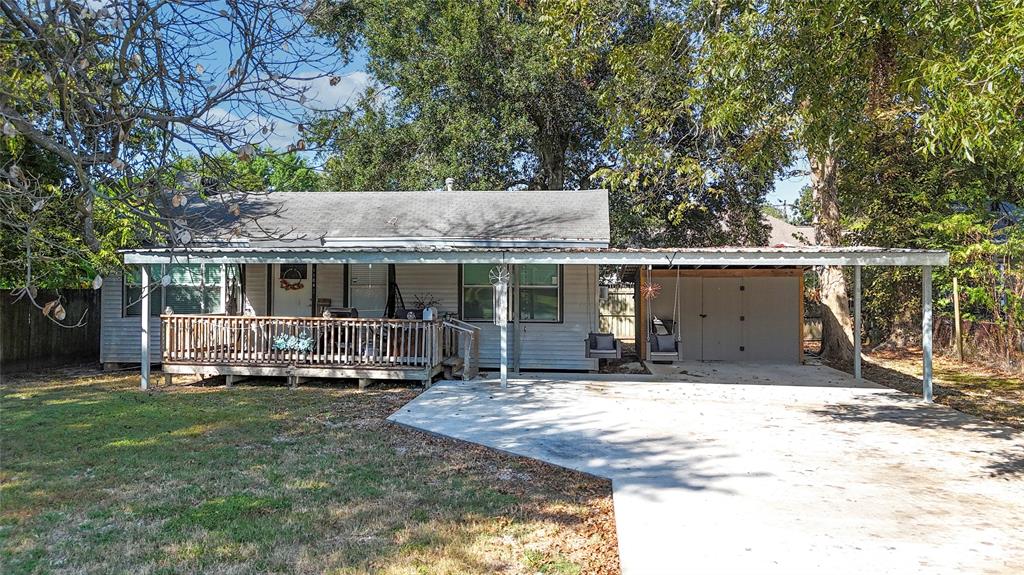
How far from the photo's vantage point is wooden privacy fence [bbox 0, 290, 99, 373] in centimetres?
1141

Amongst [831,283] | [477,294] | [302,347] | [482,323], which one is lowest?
[302,347]

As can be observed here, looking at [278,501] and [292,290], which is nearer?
[278,501]

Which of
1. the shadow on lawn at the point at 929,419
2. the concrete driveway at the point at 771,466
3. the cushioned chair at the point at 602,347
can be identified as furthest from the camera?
the cushioned chair at the point at 602,347

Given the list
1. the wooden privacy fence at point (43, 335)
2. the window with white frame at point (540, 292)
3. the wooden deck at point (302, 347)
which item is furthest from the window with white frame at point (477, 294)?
the wooden privacy fence at point (43, 335)

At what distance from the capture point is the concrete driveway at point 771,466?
3.81 meters

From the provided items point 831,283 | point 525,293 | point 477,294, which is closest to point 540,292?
point 525,293

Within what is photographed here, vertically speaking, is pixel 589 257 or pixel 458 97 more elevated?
pixel 458 97

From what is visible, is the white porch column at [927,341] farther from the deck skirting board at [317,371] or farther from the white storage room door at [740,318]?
the deck skirting board at [317,371]

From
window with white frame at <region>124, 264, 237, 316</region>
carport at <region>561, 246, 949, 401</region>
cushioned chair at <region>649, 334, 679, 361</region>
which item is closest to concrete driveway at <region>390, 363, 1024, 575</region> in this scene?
cushioned chair at <region>649, 334, 679, 361</region>

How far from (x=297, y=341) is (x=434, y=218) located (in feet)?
12.9

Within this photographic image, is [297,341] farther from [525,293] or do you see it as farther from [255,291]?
[525,293]

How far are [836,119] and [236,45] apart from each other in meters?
6.93

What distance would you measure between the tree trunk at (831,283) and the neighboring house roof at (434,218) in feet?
18.6

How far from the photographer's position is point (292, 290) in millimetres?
12258
